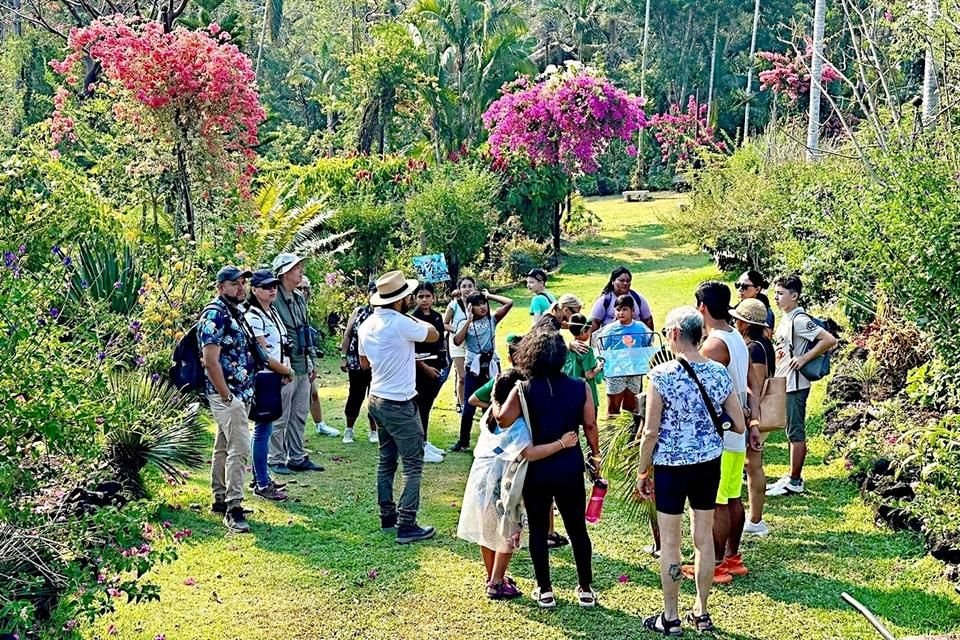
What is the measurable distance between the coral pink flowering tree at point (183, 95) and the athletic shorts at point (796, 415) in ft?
28.6

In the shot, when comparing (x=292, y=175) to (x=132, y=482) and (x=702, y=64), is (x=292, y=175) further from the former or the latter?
(x=702, y=64)

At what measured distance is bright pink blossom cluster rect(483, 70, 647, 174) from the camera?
73.5ft

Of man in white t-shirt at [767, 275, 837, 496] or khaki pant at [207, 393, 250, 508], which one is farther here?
man in white t-shirt at [767, 275, 837, 496]

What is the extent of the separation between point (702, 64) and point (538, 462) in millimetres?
44272

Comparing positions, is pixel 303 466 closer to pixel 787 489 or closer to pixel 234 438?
pixel 234 438

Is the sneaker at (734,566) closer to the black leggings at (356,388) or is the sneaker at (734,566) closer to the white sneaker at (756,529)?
the white sneaker at (756,529)

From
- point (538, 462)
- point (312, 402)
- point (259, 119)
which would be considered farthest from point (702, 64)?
point (538, 462)

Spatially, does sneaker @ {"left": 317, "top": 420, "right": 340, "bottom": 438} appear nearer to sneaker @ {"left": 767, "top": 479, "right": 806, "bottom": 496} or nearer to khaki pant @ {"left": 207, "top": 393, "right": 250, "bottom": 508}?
khaki pant @ {"left": 207, "top": 393, "right": 250, "bottom": 508}

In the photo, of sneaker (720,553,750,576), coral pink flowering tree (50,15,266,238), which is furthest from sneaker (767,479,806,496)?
coral pink flowering tree (50,15,266,238)

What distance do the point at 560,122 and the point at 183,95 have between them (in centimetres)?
1148

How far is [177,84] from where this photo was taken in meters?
12.6

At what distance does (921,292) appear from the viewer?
6.82m

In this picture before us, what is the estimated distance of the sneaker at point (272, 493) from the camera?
7594mm

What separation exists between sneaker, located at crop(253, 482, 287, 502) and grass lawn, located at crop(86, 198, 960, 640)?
3.4 inches
